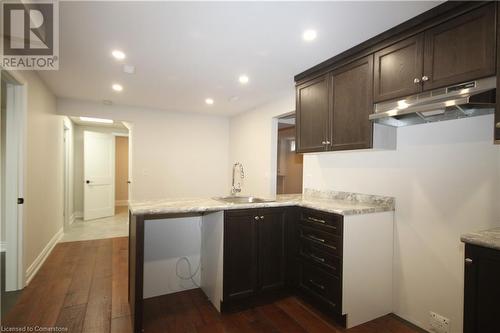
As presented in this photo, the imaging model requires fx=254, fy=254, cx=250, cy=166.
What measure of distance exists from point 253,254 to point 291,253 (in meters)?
0.43

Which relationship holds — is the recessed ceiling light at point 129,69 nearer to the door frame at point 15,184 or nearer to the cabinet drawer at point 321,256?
the door frame at point 15,184

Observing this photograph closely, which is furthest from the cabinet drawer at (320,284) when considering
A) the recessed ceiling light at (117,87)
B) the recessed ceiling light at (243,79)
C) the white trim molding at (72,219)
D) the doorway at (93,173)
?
the white trim molding at (72,219)

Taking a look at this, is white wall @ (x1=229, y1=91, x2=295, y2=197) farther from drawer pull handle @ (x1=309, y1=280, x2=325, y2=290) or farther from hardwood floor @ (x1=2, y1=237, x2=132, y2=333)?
hardwood floor @ (x1=2, y1=237, x2=132, y2=333)

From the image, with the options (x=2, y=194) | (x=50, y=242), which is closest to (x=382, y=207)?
(x=2, y=194)

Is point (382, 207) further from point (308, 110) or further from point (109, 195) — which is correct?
point (109, 195)

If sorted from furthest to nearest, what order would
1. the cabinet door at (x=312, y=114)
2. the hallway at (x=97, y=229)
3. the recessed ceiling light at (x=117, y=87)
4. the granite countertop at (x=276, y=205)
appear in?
the hallway at (x=97, y=229)
the recessed ceiling light at (x=117, y=87)
the cabinet door at (x=312, y=114)
the granite countertop at (x=276, y=205)

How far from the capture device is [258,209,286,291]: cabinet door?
243 cm

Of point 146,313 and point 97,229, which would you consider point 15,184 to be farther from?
point 97,229

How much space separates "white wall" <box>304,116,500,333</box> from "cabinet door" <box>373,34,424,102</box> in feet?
1.44

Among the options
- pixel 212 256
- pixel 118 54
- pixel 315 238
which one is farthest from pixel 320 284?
pixel 118 54

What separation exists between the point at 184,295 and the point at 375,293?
1.82 m

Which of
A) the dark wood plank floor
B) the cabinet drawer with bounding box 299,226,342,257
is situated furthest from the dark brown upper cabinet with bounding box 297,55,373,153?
the dark wood plank floor

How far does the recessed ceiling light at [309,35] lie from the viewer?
79.0 inches

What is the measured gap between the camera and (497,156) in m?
1.70
